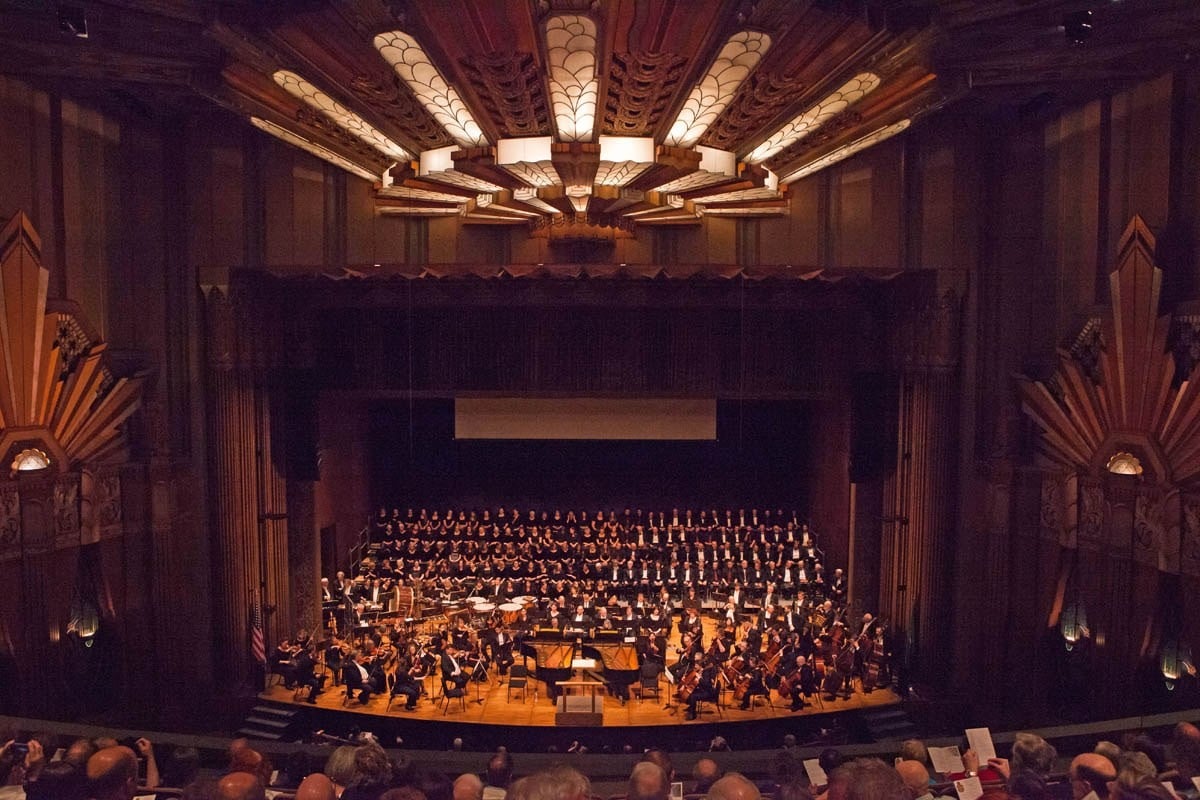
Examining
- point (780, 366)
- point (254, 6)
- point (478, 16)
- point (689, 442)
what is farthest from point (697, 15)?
point (689, 442)

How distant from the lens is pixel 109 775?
3072 mm

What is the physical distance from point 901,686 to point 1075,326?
15.5 feet

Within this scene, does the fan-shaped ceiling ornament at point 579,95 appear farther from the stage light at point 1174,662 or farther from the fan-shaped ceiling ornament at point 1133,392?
the stage light at point 1174,662

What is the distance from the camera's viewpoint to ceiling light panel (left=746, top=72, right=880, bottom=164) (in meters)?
6.04

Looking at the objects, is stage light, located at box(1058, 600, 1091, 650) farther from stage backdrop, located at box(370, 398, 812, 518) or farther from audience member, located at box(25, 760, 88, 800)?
audience member, located at box(25, 760, 88, 800)

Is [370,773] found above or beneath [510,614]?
above

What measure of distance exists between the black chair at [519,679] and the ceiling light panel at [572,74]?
6.12m

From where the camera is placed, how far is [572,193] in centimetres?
746

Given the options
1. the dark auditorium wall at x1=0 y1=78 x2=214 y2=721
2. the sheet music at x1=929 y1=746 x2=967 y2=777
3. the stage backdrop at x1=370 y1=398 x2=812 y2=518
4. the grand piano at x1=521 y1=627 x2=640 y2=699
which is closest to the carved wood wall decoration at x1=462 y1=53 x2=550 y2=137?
the sheet music at x1=929 y1=746 x2=967 y2=777

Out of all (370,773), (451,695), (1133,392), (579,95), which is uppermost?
(579,95)

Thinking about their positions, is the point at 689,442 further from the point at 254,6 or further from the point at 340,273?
the point at 254,6

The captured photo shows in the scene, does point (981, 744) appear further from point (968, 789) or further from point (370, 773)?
point (370, 773)

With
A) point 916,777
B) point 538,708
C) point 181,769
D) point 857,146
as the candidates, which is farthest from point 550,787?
point 538,708

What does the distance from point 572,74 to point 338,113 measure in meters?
2.40
